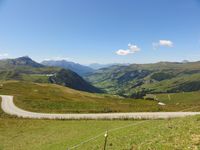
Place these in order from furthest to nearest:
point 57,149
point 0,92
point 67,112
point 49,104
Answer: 1. point 0,92
2. point 49,104
3. point 67,112
4. point 57,149

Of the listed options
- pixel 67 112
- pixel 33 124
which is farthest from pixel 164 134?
pixel 67 112

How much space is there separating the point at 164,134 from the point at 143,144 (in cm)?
314

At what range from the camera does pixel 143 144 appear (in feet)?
64.3

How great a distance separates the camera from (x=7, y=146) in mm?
33062

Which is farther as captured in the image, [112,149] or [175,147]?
[112,149]

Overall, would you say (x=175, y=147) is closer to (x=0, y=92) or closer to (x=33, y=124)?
(x=33, y=124)

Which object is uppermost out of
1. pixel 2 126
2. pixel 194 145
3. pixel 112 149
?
pixel 194 145

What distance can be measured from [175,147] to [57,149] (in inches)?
563

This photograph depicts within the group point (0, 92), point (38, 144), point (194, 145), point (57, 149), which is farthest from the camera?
point (0, 92)

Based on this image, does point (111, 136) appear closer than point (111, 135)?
Yes

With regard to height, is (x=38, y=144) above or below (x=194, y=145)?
below

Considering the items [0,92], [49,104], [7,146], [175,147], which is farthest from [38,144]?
[0,92]

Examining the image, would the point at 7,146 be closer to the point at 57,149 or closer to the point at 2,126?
the point at 57,149

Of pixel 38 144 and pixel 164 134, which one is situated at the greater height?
pixel 164 134
